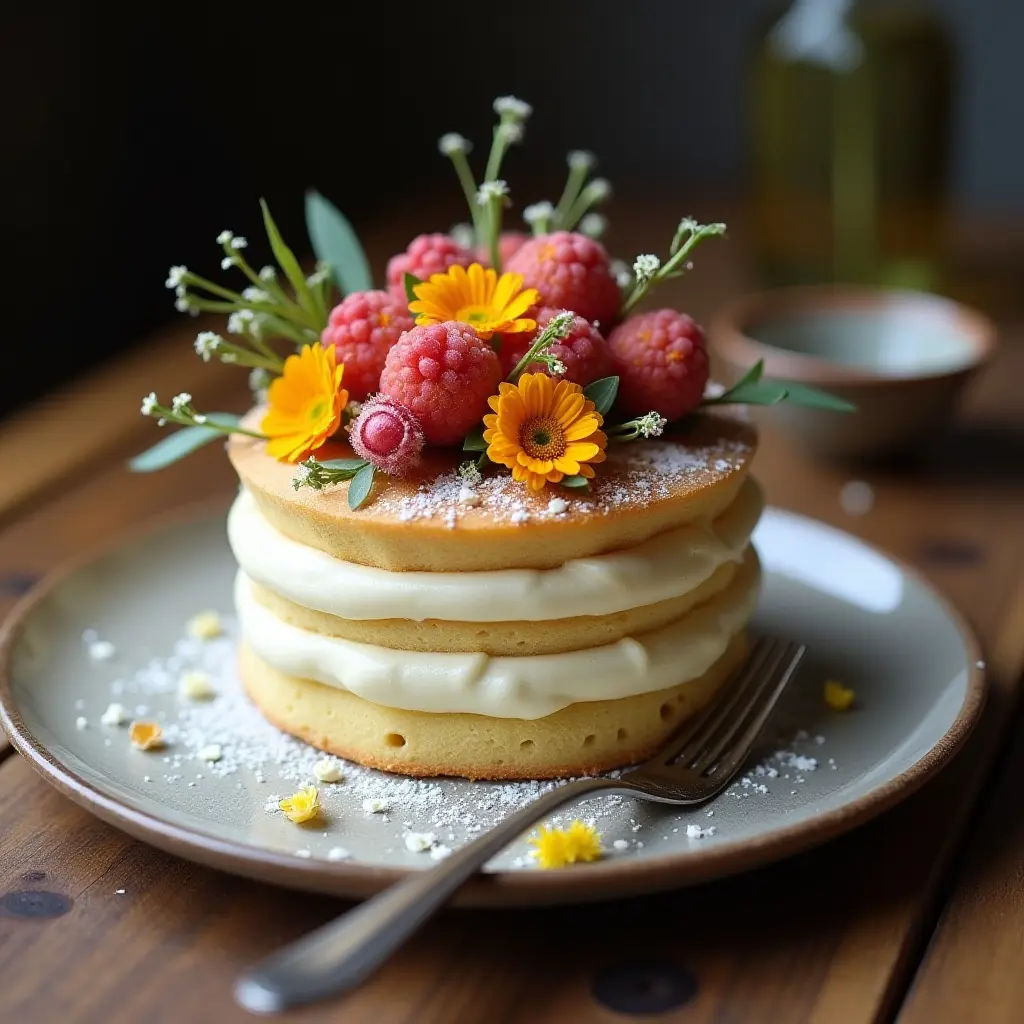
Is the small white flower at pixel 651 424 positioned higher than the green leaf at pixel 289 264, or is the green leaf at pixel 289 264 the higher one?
the green leaf at pixel 289 264

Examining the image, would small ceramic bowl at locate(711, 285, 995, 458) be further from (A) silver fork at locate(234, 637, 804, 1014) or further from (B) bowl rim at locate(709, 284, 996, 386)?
(A) silver fork at locate(234, 637, 804, 1014)

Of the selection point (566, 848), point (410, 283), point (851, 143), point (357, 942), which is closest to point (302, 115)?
point (851, 143)

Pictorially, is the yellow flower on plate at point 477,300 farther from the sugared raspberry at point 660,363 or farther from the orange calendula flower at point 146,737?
the orange calendula flower at point 146,737

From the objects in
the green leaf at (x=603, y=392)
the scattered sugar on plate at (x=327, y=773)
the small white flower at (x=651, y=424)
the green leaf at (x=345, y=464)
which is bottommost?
the scattered sugar on plate at (x=327, y=773)

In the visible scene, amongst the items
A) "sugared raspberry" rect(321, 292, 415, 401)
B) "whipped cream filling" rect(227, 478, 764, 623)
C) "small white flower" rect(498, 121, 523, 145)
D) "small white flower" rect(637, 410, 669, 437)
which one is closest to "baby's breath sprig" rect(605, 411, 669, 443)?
"small white flower" rect(637, 410, 669, 437)

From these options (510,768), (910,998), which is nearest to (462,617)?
(510,768)

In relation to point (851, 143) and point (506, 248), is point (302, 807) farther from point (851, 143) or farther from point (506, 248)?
point (851, 143)

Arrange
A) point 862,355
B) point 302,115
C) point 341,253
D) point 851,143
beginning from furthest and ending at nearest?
1. point 302,115
2. point 851,143
3. point 862,355
4. point 341,253

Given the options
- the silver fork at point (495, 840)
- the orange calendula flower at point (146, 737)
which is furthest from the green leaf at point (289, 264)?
the silver fork at point (495, 840)
